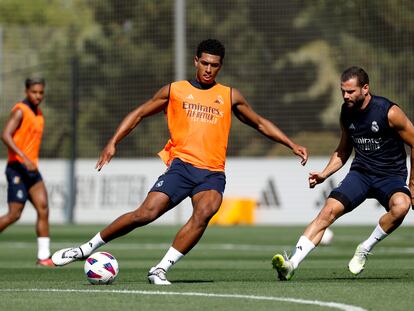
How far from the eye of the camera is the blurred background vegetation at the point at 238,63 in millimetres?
36219

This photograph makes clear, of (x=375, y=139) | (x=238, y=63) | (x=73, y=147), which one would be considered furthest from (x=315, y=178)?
(x=238, y=63)

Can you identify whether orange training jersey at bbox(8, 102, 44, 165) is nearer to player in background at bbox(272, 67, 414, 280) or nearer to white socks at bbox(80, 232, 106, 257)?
white socks at bbox(80, 232, 106, 257)

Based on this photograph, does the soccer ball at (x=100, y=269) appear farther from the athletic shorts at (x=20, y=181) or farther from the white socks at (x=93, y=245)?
the athletic shorts at (x=20, y=181)

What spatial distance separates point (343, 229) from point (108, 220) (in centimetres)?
781

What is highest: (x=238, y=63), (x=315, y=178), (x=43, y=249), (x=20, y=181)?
(x=315, y=178)

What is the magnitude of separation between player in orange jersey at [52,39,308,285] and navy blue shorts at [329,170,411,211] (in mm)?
641

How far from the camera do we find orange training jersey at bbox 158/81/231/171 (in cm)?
1213

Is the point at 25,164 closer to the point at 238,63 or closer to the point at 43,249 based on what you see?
the point at 43,249

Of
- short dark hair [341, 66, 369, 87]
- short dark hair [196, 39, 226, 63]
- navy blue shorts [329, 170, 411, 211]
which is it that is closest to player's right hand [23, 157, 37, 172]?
short dark hair [196, 39, 226, 63]

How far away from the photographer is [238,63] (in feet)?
143

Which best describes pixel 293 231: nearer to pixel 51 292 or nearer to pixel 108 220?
pixel 108 220

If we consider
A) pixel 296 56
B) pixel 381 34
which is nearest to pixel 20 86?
pixel 296 56

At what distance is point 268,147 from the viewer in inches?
1663

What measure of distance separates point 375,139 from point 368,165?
29 centimetres
